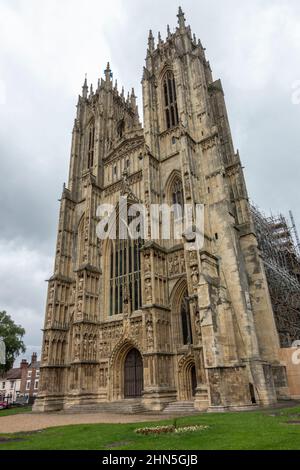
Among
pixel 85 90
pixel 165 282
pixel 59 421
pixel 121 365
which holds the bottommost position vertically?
pixel 59 421

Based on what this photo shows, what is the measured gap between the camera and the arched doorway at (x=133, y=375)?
22.8 meters

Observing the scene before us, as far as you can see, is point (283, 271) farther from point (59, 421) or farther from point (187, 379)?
point (59, 421)

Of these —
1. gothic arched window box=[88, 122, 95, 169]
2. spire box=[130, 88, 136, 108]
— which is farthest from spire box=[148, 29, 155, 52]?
gothic arched window box=[88, 122, 95, 169]

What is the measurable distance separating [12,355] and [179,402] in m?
25.5

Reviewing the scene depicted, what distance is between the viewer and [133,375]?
23.3 meters

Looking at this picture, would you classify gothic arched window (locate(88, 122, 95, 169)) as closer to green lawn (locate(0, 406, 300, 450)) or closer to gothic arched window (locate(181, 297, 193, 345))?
gothic arched window (locate(181, 297, 193, 345))

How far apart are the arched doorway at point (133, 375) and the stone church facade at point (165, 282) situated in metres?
0.07

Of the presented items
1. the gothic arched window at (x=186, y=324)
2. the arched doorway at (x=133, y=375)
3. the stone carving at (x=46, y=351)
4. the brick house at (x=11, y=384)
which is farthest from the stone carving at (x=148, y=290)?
the brick house at (x=11, y=384)

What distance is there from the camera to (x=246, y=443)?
6812mm

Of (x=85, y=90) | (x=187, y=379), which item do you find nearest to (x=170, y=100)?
(x=85, y=90)

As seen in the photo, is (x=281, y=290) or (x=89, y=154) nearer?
(x=281, y=290)

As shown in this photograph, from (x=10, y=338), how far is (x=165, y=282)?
22.8 m

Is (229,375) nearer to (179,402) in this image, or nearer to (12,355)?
(179,402)

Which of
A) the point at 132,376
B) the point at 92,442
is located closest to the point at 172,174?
the point at 132,376
